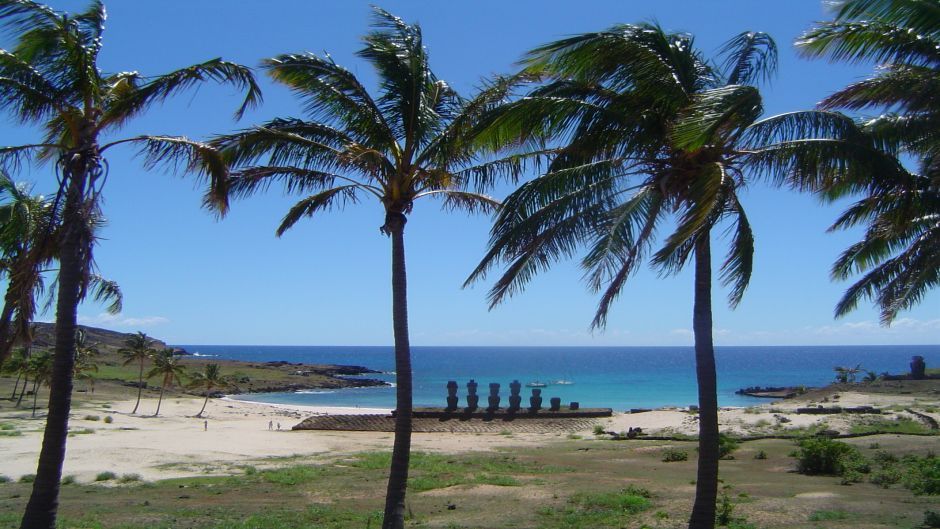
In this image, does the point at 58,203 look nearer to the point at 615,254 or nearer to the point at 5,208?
the point at 5,208

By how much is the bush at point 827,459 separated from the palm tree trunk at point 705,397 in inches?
402

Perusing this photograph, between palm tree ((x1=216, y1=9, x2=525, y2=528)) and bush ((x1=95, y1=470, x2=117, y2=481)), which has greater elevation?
palm tree ((x1=216, y1=9, x2=525, y2=528))

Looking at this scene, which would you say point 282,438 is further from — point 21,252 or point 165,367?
point 165,367

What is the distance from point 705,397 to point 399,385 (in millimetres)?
3887

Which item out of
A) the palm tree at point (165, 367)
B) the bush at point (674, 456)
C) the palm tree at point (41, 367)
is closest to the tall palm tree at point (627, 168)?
the bush at point (674, 456)

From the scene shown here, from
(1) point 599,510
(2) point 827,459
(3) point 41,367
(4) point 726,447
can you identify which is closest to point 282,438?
(4) point 726,447

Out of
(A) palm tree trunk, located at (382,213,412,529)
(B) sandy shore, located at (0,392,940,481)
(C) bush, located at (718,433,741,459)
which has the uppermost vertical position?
(A) palm tree trunk, located at (382,213,412,529)

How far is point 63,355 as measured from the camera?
884cm

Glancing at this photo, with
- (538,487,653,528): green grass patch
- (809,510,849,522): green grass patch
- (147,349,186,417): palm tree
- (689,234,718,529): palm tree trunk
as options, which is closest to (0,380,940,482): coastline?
(147,349,186,417): palm tree

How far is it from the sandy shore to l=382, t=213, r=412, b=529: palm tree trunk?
42.1 feet

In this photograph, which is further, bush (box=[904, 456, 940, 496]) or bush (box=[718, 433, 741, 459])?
bush (box=[718, 433, 741, 459])

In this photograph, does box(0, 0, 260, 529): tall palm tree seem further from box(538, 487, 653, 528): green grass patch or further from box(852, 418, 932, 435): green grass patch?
box(852, 418, 932, 435): green grass patch

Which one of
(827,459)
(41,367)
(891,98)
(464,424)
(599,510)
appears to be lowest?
(464,424)

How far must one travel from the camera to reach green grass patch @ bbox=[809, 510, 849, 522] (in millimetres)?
11594
